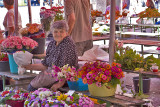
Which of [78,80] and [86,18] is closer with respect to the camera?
[78,80]

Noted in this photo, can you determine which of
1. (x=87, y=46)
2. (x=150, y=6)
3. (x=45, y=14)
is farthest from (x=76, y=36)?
(x=150, y=6)

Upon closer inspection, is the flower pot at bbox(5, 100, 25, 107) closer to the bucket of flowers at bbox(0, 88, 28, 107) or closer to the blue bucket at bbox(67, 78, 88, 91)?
the bucket of flowers at bbox(0, 88, 28, 107)

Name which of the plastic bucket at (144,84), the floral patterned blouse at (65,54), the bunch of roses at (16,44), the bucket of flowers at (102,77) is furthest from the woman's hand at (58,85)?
the plastic bucket at (144,84)

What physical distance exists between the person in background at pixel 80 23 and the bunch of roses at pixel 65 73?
1.44 meters

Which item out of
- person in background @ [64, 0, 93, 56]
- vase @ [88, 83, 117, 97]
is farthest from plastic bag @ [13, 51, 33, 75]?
vase @ [88, 83, 117, 97]

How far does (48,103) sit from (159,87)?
10.6 ft

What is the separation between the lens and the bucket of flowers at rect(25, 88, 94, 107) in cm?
281

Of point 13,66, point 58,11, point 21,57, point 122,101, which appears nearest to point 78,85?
point 122,101

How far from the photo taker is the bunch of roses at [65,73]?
11.1ft

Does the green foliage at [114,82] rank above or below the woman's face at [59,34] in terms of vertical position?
below

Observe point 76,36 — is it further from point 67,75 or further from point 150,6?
point 150,6

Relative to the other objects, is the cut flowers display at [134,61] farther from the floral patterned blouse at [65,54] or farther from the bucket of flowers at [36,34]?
the bucket of flowers at [36,34]

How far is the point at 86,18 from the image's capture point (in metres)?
4.99

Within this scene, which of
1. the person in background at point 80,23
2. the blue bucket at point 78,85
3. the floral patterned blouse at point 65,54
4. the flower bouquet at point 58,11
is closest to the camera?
the blue bucket at point 78,85
